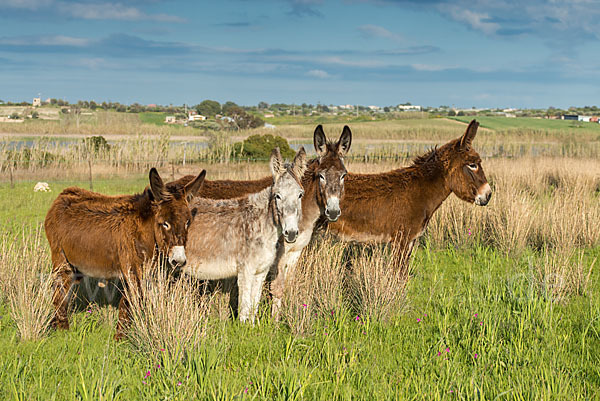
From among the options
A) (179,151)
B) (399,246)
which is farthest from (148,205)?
(179,151)

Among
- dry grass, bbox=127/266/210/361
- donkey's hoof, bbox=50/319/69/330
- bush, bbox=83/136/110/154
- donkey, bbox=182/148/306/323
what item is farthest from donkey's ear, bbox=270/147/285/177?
bush, bbox=83/136/110/154

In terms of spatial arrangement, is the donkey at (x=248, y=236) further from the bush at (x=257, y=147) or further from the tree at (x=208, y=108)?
the tree at (x=208, y=108)

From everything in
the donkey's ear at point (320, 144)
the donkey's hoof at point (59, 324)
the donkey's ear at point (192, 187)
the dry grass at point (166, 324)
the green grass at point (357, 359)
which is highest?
the donkey's ear at point (320, 144)

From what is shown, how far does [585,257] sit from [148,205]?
8.76 meters

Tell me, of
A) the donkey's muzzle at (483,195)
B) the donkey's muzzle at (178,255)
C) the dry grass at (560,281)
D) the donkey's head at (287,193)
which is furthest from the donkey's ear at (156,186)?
the dry grass at (560,281)

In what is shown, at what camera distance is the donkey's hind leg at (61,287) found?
241 inches

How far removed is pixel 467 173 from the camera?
8.01 m

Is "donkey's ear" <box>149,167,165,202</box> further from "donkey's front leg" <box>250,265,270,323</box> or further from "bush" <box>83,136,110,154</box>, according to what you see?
"bush" <box>83,136,110,154</box>

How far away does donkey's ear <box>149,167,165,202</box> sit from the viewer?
5387mm

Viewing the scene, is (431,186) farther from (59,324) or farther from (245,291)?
(59,324)

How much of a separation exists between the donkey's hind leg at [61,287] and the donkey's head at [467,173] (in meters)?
5.69

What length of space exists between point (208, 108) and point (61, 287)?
127m

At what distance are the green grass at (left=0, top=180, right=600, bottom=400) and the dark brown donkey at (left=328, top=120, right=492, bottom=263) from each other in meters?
1.18

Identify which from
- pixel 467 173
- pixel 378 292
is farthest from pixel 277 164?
pixel 467 173
